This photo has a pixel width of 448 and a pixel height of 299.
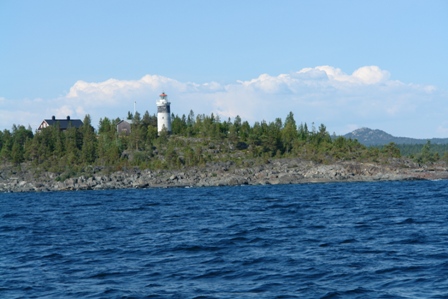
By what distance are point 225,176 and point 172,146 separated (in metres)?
21.3

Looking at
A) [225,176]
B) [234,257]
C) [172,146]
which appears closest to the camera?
[234,257]

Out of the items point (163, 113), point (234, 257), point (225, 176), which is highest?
point (163, 113)

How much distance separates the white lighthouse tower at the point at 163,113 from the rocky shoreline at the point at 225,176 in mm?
17075

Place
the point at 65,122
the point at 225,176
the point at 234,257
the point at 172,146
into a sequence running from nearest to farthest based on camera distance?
1. the point at 234,257
2. the point at 225,176
3. the point at 172,146
4. the point at 65,122

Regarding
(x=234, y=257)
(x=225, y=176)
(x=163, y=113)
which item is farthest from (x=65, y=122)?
(x=234, y=257)

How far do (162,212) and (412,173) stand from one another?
289 feet

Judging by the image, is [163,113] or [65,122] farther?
[65,122]

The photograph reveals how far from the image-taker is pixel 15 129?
561 ft

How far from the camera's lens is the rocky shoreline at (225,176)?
123 meters

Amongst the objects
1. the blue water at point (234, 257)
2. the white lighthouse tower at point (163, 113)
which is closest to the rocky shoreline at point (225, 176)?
the white lighthouse tower at point (163, 113)

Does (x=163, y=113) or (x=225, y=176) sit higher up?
(x=163, y=113)

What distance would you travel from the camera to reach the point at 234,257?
87.8 ft

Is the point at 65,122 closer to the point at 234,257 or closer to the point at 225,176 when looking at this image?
the point at 225,176

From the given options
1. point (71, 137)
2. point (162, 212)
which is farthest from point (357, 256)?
point (71, 137)
